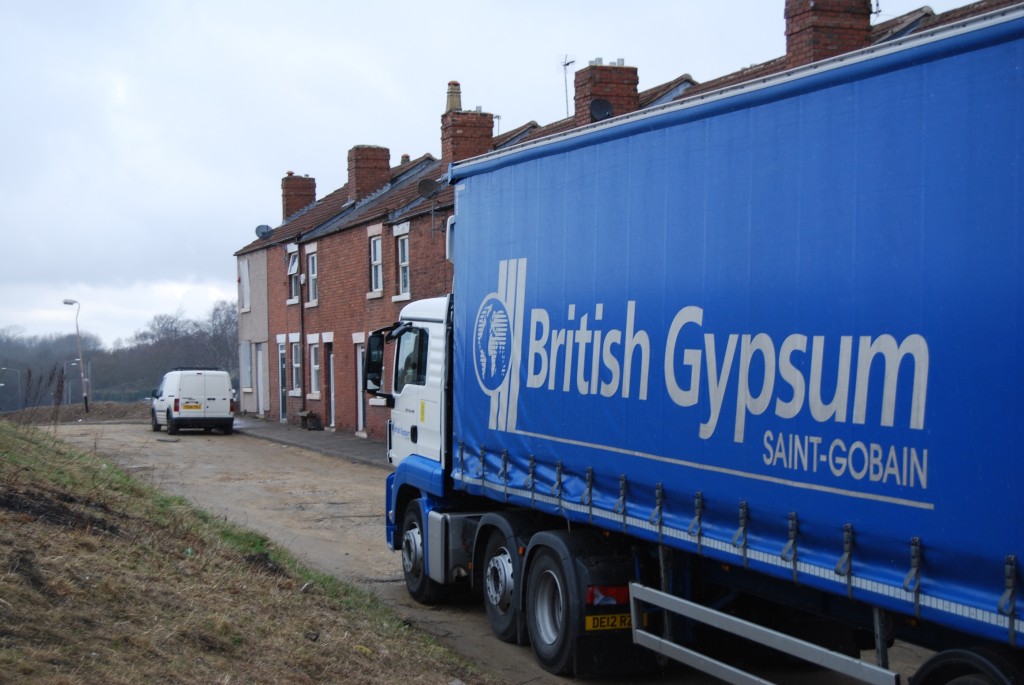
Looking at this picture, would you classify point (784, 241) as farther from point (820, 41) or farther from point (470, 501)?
point (820, 41)

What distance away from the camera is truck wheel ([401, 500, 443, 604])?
1068cm

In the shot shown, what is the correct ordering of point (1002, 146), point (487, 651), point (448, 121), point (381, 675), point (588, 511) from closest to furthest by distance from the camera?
point (1002, 146) → point (381, 675) → point (588, 511) → point (487, 651) → point (448, 121)

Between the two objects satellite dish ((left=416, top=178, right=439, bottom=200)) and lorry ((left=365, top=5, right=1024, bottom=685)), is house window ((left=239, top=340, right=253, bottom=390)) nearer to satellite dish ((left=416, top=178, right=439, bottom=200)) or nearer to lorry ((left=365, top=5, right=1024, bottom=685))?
satellite dish ((left=416, top=178, right=439, bottom=200))

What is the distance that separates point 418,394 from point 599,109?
1120 centimetres

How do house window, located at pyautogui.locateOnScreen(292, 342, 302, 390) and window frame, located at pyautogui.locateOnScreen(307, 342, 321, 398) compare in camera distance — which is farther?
house window, located at pyautogui.locateOnScreen(292, 342, 302, 390)

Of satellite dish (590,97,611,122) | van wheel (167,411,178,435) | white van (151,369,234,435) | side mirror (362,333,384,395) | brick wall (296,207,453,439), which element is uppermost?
satellite dish (590,97,611,122)

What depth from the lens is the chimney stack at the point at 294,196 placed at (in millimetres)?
41469

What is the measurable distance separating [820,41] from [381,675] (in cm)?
1243

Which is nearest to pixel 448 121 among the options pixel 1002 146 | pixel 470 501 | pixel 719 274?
pixel 470 501

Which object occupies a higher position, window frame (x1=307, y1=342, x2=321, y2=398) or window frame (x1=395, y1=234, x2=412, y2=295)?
window frame (x1=395, y1=234, x2=412, y2=295)

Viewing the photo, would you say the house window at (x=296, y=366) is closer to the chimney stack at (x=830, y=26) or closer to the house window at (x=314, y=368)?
the house window at (x=314, y=368)

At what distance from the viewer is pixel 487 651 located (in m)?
9.01

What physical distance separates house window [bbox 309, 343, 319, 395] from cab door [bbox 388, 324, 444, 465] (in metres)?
22.9

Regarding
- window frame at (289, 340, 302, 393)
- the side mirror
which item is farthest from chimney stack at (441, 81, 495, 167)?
the side mirror
